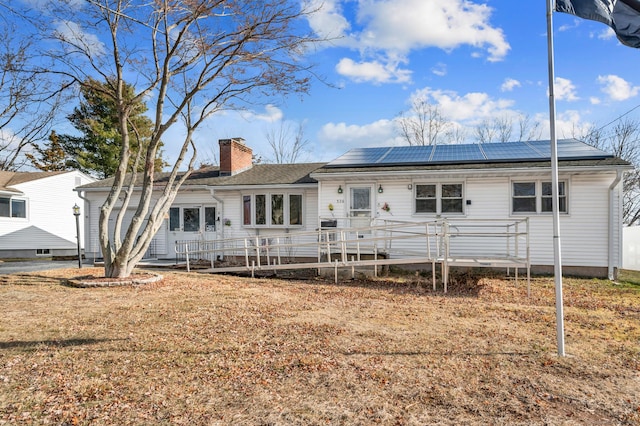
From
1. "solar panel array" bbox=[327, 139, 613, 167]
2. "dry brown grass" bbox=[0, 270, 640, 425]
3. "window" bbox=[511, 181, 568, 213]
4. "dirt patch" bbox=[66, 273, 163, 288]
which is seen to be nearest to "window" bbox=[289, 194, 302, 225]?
"solar panel array" bbox=[327, 139, 613, 167]

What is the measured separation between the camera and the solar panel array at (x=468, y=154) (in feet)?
40.5

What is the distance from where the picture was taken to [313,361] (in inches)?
185

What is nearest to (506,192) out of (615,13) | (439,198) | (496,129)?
(439,198)

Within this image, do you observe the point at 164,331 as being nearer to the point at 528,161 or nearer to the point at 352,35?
the point at 352,35

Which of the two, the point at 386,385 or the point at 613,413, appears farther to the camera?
the point at 386,385

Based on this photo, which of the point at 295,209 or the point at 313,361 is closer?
the point at 313,361

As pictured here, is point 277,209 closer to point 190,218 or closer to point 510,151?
point 190,218

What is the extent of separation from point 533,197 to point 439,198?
285 centimetres

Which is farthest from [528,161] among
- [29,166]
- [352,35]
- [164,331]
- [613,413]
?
[29,166]

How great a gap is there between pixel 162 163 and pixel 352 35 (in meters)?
29.6

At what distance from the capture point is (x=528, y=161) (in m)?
12.2

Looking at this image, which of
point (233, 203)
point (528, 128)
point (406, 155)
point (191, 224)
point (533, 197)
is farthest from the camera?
point (528, 128)

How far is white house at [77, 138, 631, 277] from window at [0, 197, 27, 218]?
7.69 meters

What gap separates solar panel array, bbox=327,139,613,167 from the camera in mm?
12352
